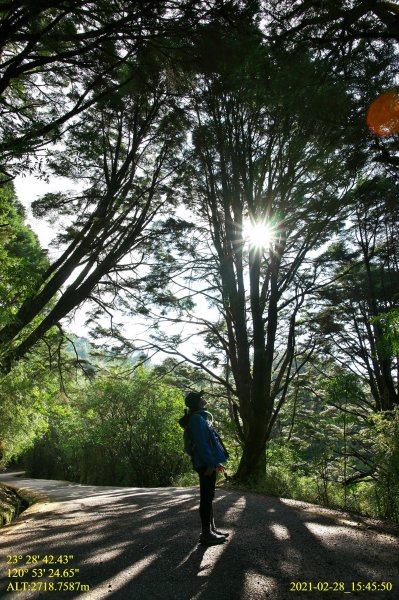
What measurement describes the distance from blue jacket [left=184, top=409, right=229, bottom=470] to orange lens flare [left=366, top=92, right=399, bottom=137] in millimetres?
4904

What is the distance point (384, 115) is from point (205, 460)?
17.6 ft

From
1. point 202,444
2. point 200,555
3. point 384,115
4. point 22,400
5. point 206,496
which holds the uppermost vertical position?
point 384,115

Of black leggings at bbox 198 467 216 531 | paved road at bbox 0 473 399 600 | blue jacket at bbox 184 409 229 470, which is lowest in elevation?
paved road at bbox 0 473 399 600

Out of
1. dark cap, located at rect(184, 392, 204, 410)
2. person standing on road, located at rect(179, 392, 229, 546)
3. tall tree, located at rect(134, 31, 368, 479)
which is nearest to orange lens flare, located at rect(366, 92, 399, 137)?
tall tree, located at rect(134, 31, 368, 479)

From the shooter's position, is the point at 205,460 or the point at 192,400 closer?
the point at 205,460

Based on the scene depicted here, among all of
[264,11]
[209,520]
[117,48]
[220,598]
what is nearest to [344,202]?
[264,11]

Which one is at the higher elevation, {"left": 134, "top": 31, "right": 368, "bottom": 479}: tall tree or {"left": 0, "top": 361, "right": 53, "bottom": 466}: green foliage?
{"left": 134, "top": 31, "right": 368, "bottom": 479}: tall tree

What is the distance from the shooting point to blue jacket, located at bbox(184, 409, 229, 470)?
155 inches

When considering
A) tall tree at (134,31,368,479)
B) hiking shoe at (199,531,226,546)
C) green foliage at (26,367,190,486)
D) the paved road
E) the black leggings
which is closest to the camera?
the paved road

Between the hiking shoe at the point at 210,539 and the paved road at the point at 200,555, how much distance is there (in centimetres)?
7

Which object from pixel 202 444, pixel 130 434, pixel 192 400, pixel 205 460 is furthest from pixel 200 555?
pixel 130 434

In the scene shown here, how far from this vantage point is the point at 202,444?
398 cm

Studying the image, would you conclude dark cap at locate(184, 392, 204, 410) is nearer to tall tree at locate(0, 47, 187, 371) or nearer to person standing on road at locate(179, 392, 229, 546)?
person standing on road at locate(179, 392, 229, 546)

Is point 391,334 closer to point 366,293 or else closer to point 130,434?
point 366,293
